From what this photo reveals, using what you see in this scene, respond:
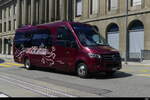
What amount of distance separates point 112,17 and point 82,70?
22183mm

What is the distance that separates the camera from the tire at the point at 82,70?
41.7 ft

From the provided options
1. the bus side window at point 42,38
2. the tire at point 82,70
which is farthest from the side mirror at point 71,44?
the bus side window at point 42,38

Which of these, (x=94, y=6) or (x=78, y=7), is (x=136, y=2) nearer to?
(x=94, y=6)

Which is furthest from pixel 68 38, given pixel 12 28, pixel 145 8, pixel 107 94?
pixel 12 28

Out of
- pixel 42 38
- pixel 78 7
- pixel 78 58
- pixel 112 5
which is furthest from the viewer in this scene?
pixel 78 7

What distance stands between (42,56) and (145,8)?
1770 cm

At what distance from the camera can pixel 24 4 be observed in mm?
56719

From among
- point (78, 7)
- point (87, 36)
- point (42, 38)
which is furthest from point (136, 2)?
point (87, 36)

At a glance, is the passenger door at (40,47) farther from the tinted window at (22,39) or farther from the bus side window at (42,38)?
the tinted window at (22,39)

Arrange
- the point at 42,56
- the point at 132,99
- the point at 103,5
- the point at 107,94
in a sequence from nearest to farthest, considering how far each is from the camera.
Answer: the point at 132,99
the point at 107,94
the point at 42,56
the point at 103,5

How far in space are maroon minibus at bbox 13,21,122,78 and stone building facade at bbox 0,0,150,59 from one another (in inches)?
445

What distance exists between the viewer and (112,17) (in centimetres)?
3397

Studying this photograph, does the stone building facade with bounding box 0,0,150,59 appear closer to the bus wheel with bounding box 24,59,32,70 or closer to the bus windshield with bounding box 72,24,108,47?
the bus wheel with bounding box 24,59,32,70

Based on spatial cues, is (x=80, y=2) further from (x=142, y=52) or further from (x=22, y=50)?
(x=22, y=50)
